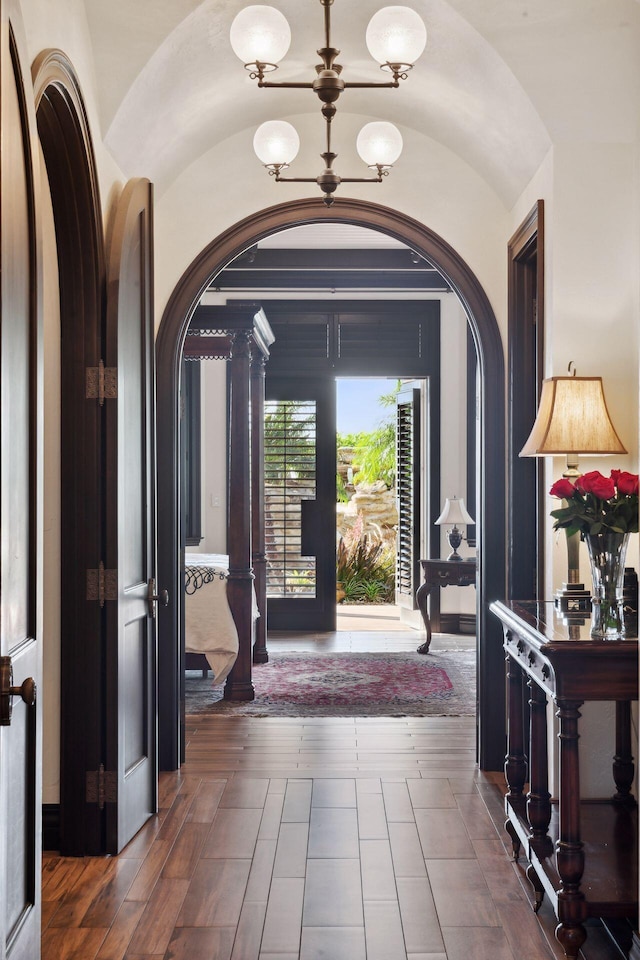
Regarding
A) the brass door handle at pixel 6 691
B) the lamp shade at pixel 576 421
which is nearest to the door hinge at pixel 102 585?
the brass door handle at pixel 6 691

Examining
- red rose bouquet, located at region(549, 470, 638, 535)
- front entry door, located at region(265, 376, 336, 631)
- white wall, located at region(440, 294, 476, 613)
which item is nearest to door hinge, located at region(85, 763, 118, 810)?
red rose bouquet, located at region(549, 470, 638, 535)

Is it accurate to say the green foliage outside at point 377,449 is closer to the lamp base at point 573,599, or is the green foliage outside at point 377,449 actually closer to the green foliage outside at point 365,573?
the green foliage outside at point 365,573

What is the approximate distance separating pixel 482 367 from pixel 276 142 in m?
1.52

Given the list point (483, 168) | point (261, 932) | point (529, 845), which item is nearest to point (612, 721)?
point (529, 845)

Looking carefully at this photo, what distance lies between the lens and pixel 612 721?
339 cm

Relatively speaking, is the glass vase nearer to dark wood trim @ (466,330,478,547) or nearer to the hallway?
the hallway

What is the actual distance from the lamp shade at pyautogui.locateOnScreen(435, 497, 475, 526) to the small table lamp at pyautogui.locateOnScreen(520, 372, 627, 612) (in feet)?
14.2

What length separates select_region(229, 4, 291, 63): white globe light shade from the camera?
2.70 meters

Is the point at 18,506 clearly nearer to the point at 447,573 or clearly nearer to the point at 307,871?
the point at 307,871

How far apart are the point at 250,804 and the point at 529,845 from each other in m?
1.31

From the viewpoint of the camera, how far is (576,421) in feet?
10.6

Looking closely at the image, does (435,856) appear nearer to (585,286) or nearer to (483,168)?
(585,286)

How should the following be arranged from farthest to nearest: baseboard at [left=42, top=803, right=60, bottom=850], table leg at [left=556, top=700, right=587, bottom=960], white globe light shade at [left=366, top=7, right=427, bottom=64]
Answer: baseboard at [left=42, top=803, right=60, bottom=850] → white globe light shade at [left=366, top=7, right=427, bottom=64] → table leg at [left=556, top=700, right=587, bottom=960]

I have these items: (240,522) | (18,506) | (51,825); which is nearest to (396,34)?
(18,506)
